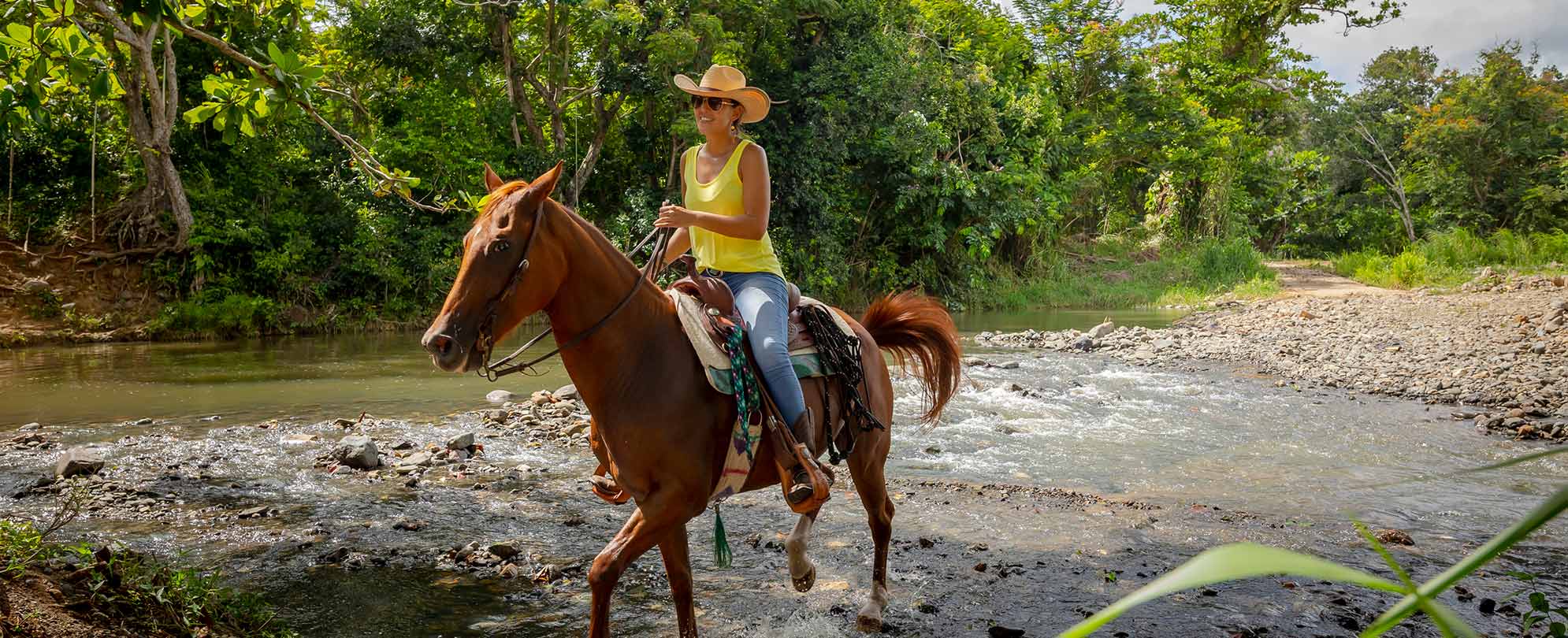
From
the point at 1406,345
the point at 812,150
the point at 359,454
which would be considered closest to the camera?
the point at 359,454

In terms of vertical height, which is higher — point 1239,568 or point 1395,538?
point 1239,568

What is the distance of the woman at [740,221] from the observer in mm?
4375

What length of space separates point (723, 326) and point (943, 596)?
6.90 ft

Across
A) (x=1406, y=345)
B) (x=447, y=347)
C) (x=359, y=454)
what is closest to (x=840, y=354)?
(x=447, y=347)

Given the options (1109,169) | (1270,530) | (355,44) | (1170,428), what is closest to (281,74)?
(1270,530)

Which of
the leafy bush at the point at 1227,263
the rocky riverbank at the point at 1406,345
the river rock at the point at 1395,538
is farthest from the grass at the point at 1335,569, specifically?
the leafy bush at the point at 1227,263

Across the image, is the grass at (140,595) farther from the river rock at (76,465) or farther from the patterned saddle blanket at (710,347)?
the river rock at (76,465)

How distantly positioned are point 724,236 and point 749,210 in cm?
28

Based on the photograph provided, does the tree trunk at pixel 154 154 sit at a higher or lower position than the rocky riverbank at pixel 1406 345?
higher

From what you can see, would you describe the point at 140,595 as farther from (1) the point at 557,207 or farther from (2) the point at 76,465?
(2) the point at 76,465

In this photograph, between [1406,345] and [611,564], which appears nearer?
[611,564]

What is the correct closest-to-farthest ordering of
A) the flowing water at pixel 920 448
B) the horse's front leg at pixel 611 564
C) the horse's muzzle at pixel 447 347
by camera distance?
the horse's muzzle at pixel 447 347, the horse's front leg at pixel 611 564, the flowing water at pixel 920 448

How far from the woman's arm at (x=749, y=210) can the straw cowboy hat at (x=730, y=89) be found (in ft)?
0.70

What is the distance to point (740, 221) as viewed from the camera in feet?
14.3
